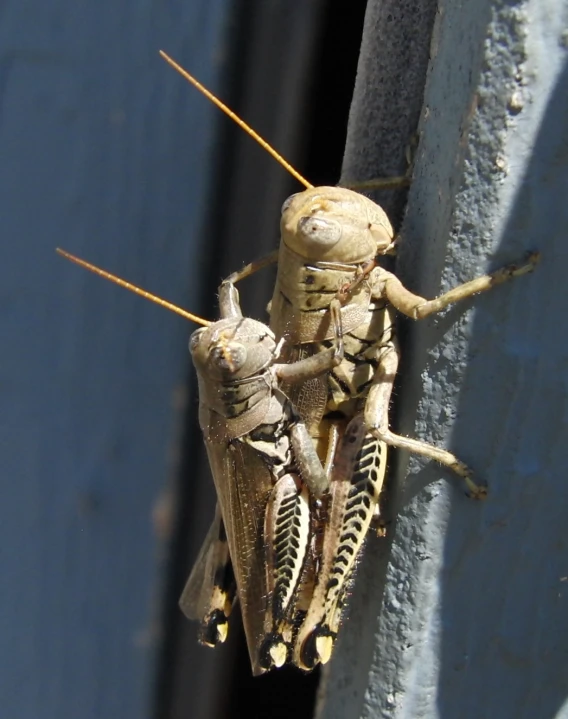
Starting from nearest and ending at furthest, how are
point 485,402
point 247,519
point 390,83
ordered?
point 485,402, point 390,83, point 247,519

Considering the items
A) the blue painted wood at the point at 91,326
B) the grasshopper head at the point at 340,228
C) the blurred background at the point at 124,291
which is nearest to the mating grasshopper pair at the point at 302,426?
the grasshopper head at the point at 340,228

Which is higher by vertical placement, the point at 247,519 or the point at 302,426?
the point at 302,426

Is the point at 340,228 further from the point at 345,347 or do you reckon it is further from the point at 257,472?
the point at 257,472

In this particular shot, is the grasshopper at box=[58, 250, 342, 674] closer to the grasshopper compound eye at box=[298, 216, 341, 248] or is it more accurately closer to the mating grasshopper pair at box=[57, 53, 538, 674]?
the mating grasshopper pair at box=[57, 53, 538, 674]

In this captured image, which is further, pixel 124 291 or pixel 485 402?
pixel 124 291

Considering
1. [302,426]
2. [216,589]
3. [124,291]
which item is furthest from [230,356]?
[124,291]

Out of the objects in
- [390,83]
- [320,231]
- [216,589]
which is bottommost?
[216,589]

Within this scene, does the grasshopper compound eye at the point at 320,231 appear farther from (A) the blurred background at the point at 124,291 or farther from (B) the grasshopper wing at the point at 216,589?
(A) the blurred background at the point at 124,291

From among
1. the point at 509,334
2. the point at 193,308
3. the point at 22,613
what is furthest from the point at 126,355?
the point at 509,334
